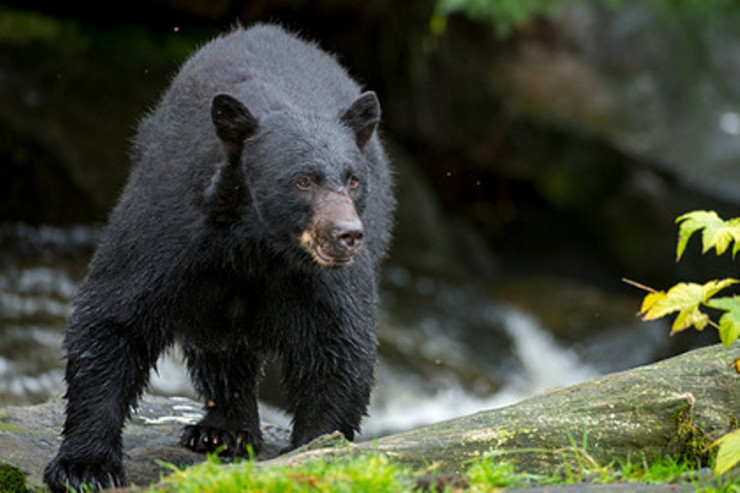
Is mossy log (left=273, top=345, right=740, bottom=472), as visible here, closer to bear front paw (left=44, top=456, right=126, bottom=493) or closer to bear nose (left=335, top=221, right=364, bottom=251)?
bear nose (left=335, top=221, right=364, bottom=251)

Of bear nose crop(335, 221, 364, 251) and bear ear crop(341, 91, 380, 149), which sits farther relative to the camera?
bear ear crop(341, 91, 380, 149)

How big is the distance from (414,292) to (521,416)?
28.5 ft

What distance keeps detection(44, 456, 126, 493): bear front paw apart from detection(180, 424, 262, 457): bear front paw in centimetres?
85

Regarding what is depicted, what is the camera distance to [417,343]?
472 inches

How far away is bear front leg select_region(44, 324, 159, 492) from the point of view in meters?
5.20

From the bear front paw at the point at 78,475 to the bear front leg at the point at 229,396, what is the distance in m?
0.94

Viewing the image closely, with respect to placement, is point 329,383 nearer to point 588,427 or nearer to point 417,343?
point 588,427

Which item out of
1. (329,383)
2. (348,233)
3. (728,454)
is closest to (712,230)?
(728,454)

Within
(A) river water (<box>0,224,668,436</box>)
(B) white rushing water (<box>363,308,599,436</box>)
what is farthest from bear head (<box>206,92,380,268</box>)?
(B) white rushing water (<box>363,308,599,436</box>)

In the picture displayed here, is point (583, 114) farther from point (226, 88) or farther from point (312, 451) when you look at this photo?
point (312, 451)

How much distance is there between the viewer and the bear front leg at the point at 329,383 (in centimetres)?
535

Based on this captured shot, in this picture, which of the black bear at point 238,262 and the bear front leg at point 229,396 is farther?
the bear front leg at point 229,396

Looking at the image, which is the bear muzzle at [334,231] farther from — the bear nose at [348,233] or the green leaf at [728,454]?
the green leaf at [728,454]

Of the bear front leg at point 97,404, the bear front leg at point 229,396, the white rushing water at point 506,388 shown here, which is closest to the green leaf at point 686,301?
the bear front leg at point 97,404
